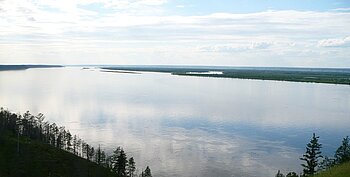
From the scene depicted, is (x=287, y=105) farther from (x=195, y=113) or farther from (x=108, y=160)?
(x=108, y=160)

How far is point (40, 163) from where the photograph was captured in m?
50.2

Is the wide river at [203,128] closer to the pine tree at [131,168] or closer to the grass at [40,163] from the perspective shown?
the pine tree at [131,168]

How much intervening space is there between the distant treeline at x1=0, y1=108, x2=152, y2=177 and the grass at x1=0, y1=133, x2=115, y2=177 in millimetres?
1169

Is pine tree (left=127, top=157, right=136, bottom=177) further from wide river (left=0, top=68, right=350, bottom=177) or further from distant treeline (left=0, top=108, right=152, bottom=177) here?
wide river (left=0, top=68, right=350, bottom=177)

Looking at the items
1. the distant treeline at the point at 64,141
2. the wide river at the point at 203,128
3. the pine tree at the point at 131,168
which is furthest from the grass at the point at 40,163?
the wide river at the point at 203,128

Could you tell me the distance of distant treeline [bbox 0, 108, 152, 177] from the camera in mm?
45500

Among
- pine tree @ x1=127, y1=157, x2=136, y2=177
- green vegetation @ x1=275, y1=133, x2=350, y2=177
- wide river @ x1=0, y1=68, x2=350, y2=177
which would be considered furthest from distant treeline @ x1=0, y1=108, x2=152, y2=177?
green vegetation @ x1=275, y1=133, x2=350, y2=177

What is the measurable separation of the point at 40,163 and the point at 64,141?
1029 cm

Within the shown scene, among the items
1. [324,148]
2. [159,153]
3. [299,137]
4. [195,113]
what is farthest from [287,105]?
[159,153]

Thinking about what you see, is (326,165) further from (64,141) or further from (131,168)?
(64,141)

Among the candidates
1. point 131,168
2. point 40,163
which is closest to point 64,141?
point 40,163

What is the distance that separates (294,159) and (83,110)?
172 feet

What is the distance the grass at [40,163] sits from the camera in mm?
46812

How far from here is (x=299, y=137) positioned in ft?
192
